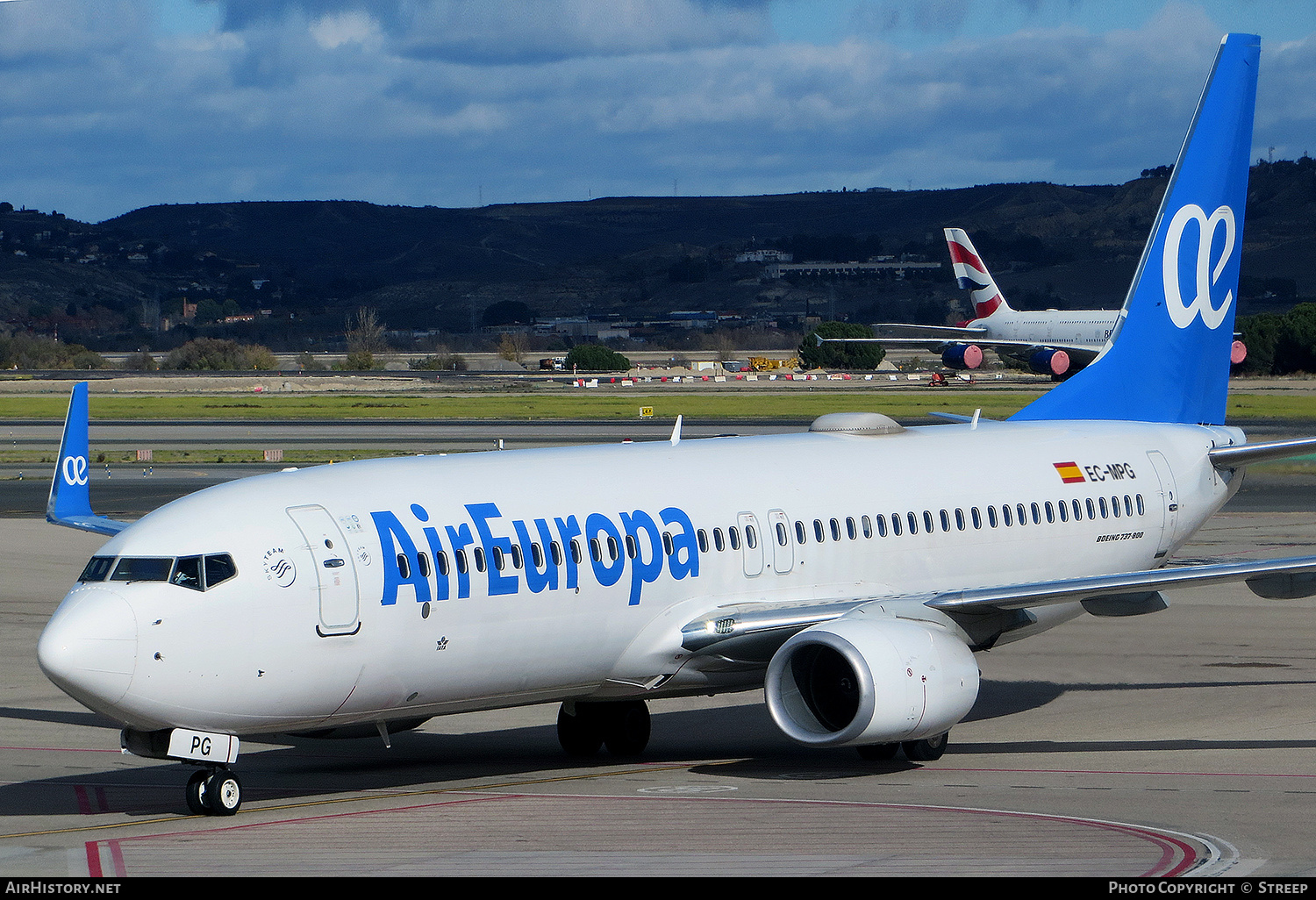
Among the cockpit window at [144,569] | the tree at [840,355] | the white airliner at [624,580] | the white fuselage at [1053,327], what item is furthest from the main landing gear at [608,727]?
the tree at [840,355]

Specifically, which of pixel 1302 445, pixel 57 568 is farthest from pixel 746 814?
pixel 57 568

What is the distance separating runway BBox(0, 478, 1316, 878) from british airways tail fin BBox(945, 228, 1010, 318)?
106392mm

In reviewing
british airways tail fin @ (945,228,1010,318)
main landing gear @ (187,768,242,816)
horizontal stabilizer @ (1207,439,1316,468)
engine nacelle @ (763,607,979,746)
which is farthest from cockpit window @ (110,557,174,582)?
british airways tail fin @ (945,228,1010,318)

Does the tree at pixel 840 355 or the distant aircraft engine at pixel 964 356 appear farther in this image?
the tree at pixel 840 355

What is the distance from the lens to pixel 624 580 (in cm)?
2109

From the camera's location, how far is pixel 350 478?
2009 cm

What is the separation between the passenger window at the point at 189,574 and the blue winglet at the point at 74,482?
7703 millimetres

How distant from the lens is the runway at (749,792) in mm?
15984

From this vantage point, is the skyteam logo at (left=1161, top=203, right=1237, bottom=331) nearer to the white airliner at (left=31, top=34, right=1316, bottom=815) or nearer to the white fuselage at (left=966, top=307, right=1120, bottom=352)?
the white airliner at (left=31, top=34, right=1316, bottom=815)

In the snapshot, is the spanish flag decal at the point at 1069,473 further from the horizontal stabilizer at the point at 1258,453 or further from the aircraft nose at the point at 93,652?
the aircraft nose at the point at 93,652

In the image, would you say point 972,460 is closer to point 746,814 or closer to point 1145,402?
point 1145,402

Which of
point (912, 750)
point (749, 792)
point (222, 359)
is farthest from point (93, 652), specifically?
point (222, 359)

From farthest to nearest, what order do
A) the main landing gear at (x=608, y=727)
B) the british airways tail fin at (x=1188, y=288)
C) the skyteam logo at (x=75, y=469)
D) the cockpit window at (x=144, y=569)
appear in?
the british airways tail fin at (x=1188, y=288)
the skyteam logo at (x=75, y=469)
the main landing gear at (x=608, y=727)
the cockpit window at (x=144, y=569)
